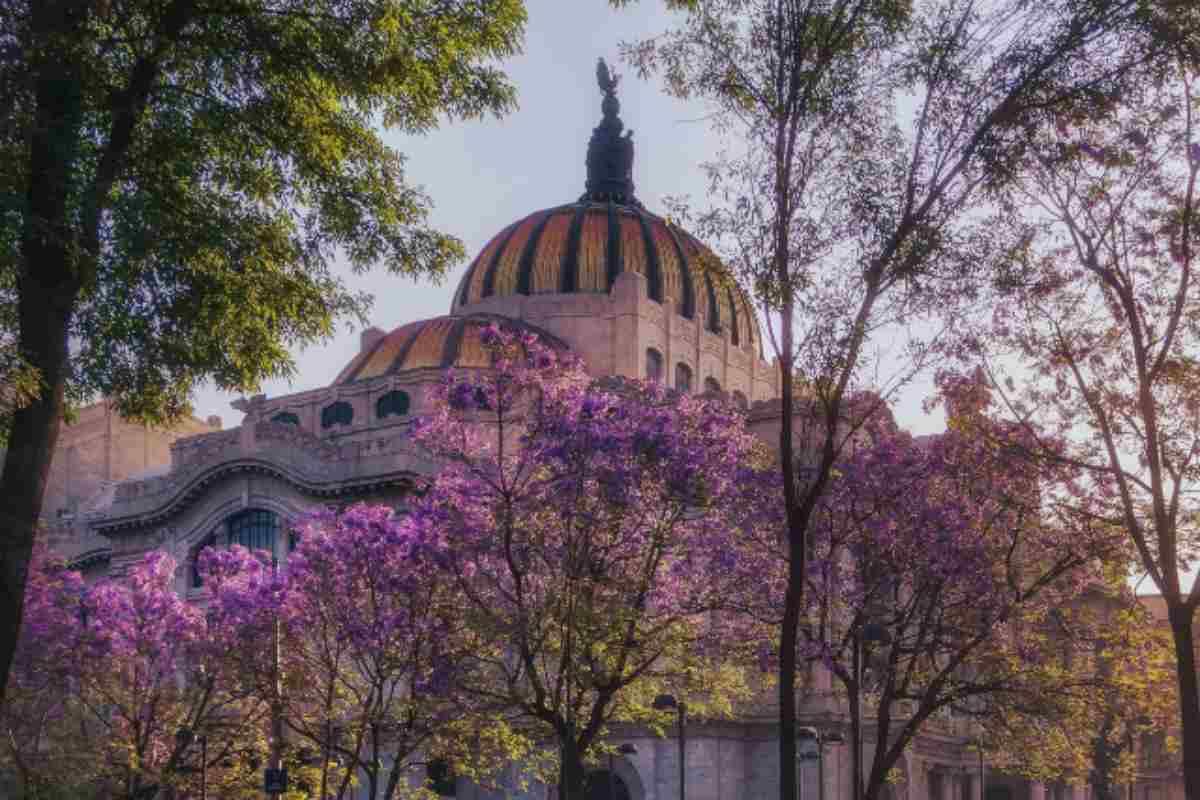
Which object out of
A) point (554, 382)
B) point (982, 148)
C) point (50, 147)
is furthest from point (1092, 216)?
point (50, 147)

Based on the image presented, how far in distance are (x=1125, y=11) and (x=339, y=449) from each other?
44773mm

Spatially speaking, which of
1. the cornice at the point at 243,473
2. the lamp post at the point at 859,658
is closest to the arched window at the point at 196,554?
the cornice at the point at 243,473

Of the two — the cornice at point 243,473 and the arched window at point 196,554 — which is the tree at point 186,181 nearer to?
the cornice at point 243,473

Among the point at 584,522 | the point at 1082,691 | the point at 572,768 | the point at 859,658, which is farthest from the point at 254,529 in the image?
A: the point at 1082,691

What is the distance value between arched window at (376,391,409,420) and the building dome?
36.8 feet

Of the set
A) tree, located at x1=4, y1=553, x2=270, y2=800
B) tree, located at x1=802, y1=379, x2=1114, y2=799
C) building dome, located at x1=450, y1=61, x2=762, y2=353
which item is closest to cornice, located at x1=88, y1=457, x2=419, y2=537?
tree, located at x1=4, y1=553, x2=270, y2=800

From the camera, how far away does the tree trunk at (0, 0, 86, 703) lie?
1650 cm

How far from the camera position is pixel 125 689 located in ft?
143

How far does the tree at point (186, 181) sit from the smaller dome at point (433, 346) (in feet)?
160

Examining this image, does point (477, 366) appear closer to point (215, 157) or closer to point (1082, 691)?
point (1082, 691)

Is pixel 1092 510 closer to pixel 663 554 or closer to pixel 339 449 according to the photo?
pixel 663 554

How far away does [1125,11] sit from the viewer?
21984mm

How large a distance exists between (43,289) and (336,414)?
5749 centimetres

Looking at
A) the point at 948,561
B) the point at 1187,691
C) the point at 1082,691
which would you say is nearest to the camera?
the point at 1187,691
